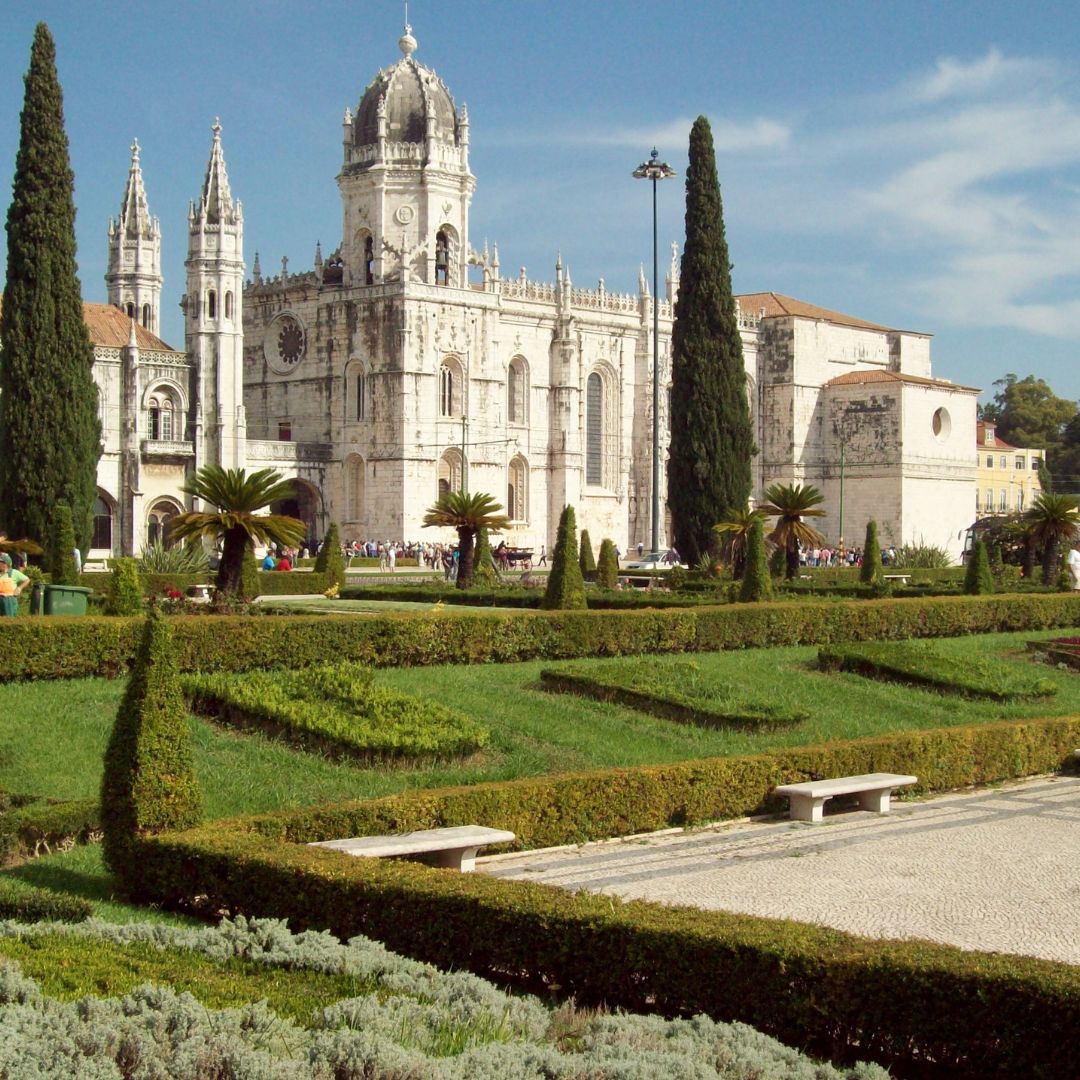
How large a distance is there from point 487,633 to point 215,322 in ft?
114

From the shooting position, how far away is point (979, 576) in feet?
88.8

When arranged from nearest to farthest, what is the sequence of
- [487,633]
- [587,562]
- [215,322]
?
[487,633] → [587,562] → [215,322]

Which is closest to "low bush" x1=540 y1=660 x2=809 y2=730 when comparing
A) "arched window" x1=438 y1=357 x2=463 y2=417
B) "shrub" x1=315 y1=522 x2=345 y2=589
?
"shrub" x1=315 y1=522 x2=345 y2=589

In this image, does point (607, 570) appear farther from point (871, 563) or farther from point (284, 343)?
point (284, 343)

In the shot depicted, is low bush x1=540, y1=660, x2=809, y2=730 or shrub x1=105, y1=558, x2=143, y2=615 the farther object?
→ shrub x1=105, y1=558, x2=143, y2=615

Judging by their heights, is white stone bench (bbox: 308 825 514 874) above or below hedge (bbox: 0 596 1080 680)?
below

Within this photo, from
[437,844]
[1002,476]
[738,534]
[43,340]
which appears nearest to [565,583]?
[738,534]

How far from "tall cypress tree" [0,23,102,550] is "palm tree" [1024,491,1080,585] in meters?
19.2

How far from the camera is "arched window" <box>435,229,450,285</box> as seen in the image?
5694 cm

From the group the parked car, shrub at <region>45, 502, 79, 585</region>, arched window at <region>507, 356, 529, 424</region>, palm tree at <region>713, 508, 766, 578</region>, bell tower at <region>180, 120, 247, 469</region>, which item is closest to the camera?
shrub at <region>45, 502, 79, 585</region>

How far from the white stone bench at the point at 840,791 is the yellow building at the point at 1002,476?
255 ft

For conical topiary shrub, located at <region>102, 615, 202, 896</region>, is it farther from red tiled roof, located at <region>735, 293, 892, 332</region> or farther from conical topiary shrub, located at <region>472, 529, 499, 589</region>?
red tiled roof, located at <region>735, 293, 892, 332</region>

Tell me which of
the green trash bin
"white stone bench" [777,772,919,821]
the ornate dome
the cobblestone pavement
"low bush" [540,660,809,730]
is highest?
the ornate dome

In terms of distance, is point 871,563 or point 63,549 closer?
point 63,549
